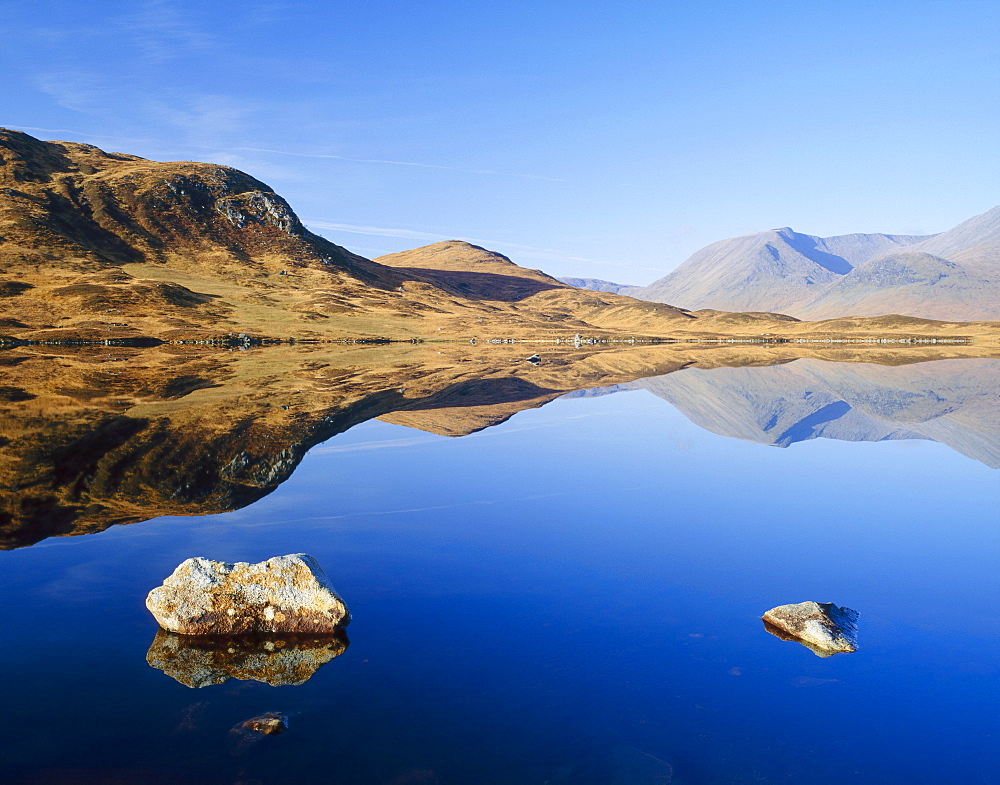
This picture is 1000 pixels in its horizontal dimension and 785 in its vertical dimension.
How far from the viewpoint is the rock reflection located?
34.4 ft

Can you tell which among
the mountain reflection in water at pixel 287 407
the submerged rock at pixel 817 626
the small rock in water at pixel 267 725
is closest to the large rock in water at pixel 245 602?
the small rock in water at pixel 267 725

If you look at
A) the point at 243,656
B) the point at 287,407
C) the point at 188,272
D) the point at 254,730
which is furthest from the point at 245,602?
the point at 188,272

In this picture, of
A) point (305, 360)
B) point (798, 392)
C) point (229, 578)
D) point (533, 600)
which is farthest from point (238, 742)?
point (305, 360)

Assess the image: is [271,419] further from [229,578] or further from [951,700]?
[951,700]

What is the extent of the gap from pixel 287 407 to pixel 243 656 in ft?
79.0

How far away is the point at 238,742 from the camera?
8773 millimetres

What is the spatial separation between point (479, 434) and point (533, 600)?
18.8m

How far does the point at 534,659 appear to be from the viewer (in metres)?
10.8

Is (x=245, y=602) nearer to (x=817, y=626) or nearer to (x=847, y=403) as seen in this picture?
(x=817, y=626)

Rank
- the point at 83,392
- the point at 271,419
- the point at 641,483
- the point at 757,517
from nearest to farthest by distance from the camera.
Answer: the point at 757,517, the point at 641,483, the point at 271,419, the point at 83,392

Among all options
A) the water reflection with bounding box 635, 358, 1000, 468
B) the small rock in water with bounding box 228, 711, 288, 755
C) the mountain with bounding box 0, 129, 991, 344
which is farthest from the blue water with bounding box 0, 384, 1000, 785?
the mountain with bounding box 0, 129, 991, 344

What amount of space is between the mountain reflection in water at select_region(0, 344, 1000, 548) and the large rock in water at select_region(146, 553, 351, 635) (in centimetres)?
645

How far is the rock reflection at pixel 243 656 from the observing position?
10.5 m

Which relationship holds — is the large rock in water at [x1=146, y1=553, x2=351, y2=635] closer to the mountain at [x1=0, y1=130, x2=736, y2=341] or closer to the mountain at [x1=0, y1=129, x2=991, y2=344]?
the mountain at [x1=0, y1=129, x2=991, y2=344]
